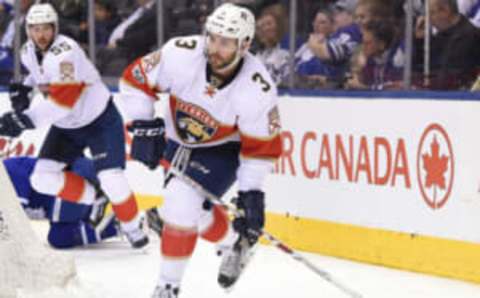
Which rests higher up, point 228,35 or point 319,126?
point 228,35

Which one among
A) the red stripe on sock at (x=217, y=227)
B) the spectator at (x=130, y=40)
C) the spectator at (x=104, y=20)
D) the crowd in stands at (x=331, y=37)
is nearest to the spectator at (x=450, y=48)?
the crowd in stands at (x=331, y=37)

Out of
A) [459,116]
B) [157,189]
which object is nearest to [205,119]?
[459,116]

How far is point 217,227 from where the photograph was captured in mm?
5512

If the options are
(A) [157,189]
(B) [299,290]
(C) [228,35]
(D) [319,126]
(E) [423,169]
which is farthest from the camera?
(A) [157,189]

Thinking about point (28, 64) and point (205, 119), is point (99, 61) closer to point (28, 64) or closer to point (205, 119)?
point (28, 64)

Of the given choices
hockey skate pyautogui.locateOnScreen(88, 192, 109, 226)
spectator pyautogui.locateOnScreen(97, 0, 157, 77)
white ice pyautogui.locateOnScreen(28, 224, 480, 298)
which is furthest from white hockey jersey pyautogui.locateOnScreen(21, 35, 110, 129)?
spectator pyautogui.locateOnScreen(97, 0, 157, 77)

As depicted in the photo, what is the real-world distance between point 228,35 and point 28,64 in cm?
261

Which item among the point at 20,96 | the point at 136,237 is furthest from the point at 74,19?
the point at 136,237

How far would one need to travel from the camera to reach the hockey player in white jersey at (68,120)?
6.89 meters

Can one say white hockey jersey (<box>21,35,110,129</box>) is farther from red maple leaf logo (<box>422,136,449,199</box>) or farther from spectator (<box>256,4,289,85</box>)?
red maple leaf logo (<box>422,136,449,199</box>)

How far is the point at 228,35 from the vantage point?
4.82 m

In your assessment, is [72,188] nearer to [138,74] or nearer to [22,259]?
[138,74]

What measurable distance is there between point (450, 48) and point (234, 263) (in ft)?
6.29

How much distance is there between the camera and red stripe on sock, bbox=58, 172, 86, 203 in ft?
23.5
